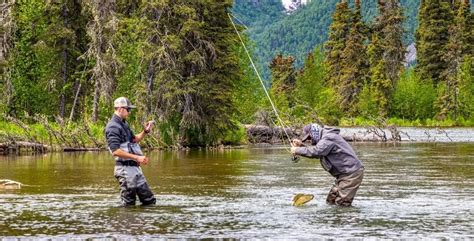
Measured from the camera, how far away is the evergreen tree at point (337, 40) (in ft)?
324

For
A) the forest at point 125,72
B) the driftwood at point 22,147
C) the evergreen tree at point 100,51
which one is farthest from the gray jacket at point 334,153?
the evergreen tree at point 100,51

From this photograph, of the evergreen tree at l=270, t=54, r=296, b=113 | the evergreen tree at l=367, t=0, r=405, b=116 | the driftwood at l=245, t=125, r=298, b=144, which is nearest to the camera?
the driftwood at l=245, t=125, r=298, b=144

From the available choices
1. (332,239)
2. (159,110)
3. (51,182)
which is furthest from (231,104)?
(332,239)

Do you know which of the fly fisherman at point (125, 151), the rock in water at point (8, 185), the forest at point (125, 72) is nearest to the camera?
the fly fisherman at point (125, 151)

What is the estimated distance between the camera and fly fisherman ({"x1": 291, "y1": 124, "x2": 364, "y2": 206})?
46.2 ft

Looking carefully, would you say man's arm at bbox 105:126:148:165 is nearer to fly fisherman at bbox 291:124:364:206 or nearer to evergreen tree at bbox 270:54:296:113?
fly fisherman at bbox 291:124:364:206

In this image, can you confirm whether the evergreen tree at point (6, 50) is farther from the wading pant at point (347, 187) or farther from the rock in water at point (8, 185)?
the wading pant at point (347, 187)

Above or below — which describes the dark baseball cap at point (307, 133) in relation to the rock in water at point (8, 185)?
above

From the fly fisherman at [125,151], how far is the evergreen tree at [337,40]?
277 feet

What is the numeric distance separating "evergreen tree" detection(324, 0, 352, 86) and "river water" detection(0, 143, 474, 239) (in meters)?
74.0

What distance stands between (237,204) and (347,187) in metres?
2.09

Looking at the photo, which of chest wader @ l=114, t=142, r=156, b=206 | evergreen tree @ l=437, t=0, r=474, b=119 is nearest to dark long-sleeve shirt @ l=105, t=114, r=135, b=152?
chest wader @ l=114, t=142, r=156, b=206

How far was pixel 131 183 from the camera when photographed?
13.9m

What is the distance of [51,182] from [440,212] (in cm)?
999
